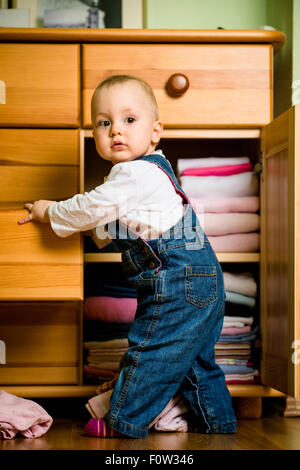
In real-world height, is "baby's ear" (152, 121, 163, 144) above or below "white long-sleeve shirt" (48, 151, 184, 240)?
above

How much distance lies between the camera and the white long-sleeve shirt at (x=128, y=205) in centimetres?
102

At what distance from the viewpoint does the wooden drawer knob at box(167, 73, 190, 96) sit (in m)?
1.28

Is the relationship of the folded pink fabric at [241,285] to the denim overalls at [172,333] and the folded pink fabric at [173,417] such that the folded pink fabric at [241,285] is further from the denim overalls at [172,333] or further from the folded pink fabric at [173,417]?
the folded pink fabric at [173,417]

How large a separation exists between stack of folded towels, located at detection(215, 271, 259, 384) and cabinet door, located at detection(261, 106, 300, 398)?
4 cm

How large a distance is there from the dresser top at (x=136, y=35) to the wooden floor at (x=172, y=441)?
94 cm

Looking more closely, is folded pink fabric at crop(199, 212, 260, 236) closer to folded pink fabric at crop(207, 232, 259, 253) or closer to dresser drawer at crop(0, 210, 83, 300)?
folded pink fabric at crop(207, 232, 259, 253)

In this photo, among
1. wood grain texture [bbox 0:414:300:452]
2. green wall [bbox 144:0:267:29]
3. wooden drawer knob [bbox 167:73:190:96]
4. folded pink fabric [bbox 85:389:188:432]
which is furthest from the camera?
green wall [bbox 144:0:267:29]

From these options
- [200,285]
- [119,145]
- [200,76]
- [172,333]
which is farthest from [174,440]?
[200,76]

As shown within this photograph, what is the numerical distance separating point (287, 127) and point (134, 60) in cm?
44

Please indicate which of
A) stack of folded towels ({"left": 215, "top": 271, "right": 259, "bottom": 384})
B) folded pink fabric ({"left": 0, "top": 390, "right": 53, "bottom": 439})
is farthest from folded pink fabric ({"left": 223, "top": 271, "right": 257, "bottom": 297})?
folded pink fabric ({"left": 0, "top": 390, "right": 53, "bottom": 439})

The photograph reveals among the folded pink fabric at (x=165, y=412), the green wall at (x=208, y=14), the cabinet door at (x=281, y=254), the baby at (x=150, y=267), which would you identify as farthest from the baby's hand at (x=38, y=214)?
the green wall at (x=208, y=14)

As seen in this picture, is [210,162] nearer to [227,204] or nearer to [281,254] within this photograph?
[227,204]
